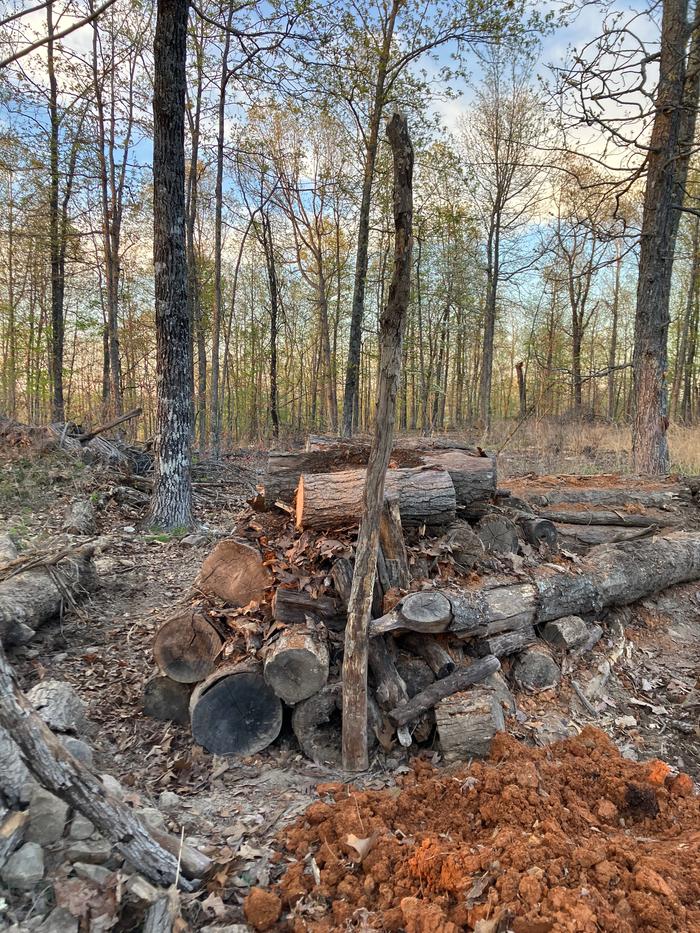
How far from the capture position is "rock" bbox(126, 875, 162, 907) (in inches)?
73.1

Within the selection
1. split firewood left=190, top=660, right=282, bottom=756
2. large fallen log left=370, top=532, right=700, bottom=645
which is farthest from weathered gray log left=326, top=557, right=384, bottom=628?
split firewood left=190, top=660, right=282, bottom=756

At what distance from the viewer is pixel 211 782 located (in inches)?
121

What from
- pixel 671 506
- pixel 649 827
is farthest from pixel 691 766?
pixel 671 506

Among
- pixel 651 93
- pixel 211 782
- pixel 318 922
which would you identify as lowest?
pixel 211 782

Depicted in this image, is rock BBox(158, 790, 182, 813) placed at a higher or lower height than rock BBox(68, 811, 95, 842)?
lower

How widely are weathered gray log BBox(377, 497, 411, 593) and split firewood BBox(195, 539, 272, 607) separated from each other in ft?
2.82

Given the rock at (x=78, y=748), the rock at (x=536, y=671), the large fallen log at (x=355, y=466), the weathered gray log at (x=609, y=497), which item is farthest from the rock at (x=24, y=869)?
the weathered gray log at (x=609, y=497)

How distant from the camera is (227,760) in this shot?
3.24 m

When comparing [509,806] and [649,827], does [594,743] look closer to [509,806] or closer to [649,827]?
[649,827]

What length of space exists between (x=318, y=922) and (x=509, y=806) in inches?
40.1

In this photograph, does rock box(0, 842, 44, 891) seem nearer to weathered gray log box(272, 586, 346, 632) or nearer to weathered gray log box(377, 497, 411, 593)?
weathered gray log box(272, 586, 346, 632)

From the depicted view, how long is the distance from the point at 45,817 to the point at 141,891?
0.45 m

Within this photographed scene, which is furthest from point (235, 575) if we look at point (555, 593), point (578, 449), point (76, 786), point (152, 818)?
point (578, 449)

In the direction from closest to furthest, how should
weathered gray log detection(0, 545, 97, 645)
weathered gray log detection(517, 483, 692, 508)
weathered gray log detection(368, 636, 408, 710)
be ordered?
weathered gray log detection(368, 636, 408, 710) → weathered gray log detection(0, 545, 97, 645) → weathered gray log detection(517, 483, 692, 508)
